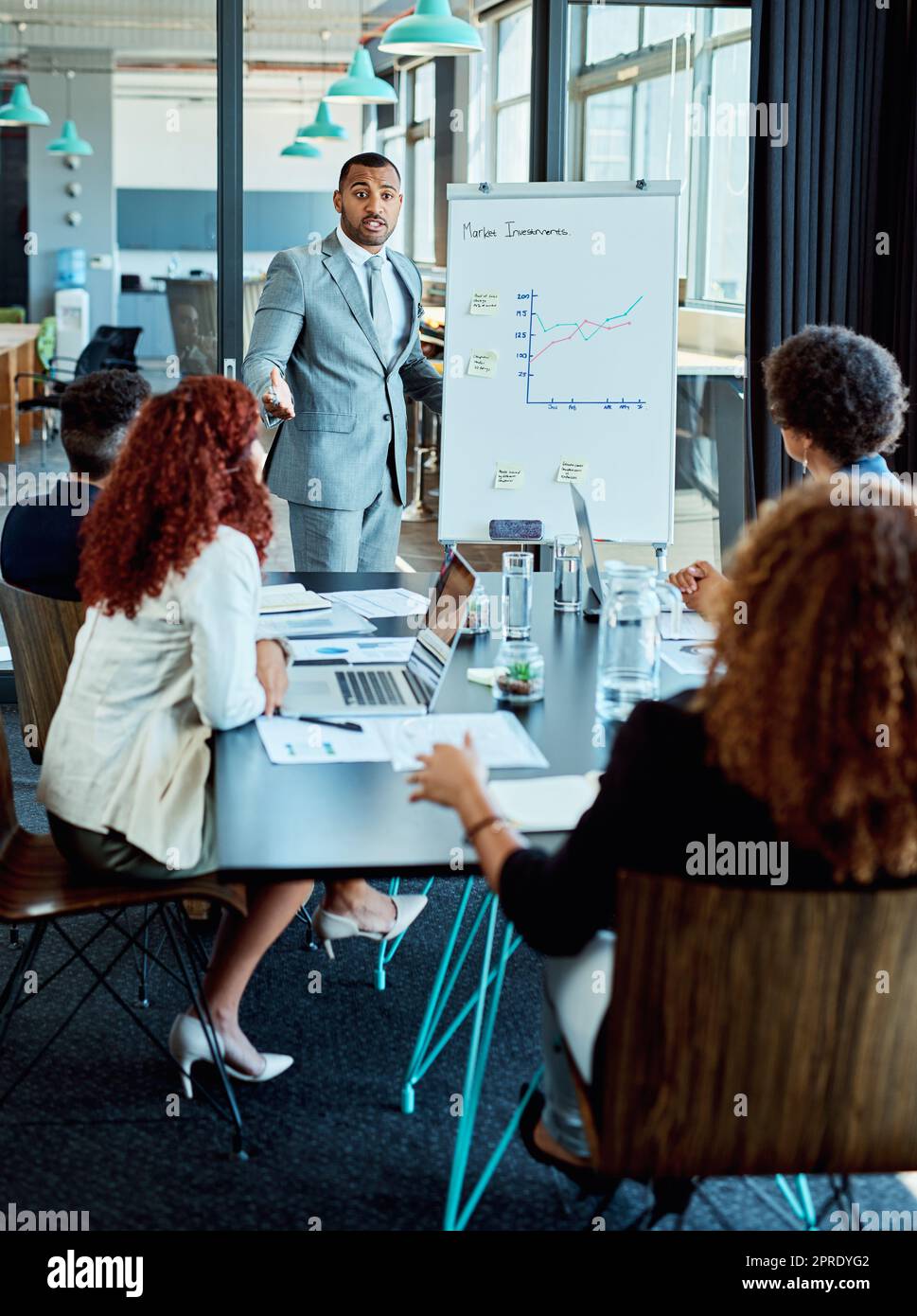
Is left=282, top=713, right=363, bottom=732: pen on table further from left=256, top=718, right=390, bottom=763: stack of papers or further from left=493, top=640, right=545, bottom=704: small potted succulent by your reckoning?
left=493, top=640, right=545, bottom=704: small potted succulent

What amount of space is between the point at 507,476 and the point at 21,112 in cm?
330

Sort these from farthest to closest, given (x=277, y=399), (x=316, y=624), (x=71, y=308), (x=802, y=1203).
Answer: (x=71, y=308), (x=277, y=399), (x=316, y=624), (x=802, y=1203)

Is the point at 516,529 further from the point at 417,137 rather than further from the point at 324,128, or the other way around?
the point at 324,128

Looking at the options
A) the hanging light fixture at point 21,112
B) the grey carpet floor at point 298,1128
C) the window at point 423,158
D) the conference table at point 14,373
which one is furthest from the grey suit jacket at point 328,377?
the conference table at point 14,373

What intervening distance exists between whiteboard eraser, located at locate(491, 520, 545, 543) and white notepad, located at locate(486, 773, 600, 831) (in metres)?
Answer: 2.03

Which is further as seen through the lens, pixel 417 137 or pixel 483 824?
pixel 417 137

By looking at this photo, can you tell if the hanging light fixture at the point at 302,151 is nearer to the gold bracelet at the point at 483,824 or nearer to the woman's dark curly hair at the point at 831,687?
the gold bracelet at the point at 483,824

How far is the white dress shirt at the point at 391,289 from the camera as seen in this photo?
408 cm

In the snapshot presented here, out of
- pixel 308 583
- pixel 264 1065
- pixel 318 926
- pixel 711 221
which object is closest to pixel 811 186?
pixel 711 221

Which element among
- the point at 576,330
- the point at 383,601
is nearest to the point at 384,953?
the point at 383,601

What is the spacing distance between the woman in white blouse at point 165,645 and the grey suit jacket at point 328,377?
5.75ft

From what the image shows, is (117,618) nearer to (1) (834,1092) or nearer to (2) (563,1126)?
(2) (563,1126)

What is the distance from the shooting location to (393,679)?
251 centimetres

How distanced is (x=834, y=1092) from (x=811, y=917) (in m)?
0.22
